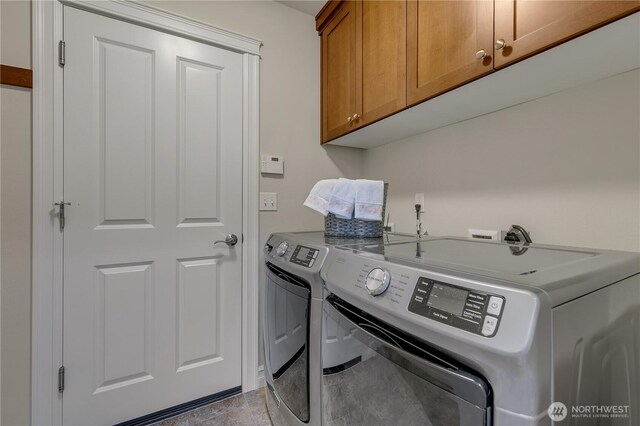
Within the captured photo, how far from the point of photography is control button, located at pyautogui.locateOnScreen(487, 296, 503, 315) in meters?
0.49

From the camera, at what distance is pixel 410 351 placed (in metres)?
0.64

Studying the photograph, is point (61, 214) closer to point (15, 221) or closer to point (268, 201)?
point (15, 221)

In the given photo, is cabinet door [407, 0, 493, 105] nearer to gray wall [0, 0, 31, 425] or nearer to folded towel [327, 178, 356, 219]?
folded towel [327, 178, 356, 219]

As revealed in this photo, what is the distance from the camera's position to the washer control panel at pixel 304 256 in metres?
1.07

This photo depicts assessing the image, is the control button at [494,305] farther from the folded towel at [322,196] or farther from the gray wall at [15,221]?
the gray wall at [15,221]

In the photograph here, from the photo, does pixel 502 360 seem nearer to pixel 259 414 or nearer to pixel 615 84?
pixel 615 84

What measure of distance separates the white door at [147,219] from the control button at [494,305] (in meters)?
1.52

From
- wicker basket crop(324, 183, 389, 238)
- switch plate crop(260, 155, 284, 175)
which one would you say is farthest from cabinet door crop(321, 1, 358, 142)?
wicker basket crop(324, 183, 389, 238)

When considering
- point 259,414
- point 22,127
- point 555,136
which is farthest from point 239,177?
point 555,136

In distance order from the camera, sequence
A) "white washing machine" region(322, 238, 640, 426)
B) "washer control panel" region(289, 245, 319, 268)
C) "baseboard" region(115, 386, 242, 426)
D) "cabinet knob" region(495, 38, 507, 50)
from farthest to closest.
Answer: "baseboard" region(115, 386, 242, 426) → "washer control panel" region(289, 245, 319, 268) → "cabinet knob" region(495, 38, 507, 50) → "white washing machine" region(322, 238, 640, 426)

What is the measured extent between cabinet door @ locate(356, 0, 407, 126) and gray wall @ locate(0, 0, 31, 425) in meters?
1.59

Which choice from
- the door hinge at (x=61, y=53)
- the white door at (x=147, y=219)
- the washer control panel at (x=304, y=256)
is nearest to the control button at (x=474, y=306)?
the washer control panel at (x=304, y=256)

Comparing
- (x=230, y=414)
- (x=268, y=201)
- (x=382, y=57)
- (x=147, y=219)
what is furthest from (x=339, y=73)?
(x=230, y=414)

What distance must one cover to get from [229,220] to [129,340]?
80 cm
